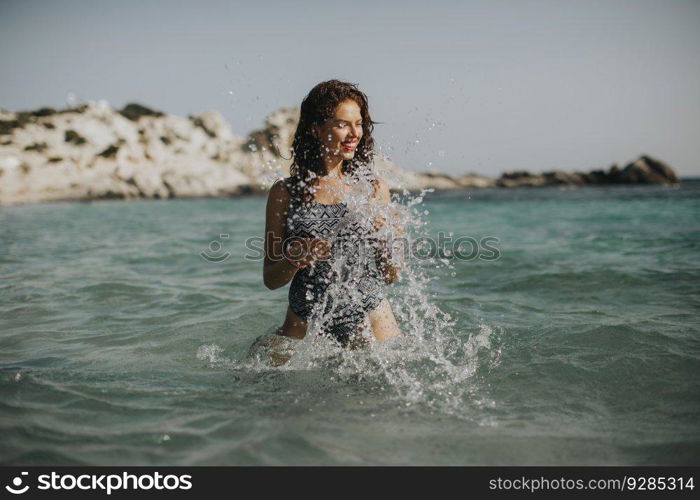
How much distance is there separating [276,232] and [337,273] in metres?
0.56

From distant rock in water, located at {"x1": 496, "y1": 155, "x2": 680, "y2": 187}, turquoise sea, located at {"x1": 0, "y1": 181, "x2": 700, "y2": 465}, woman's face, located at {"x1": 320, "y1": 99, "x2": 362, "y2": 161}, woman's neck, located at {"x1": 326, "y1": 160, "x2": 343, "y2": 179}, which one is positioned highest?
distant rock in water, located at {"x1": 496, "y1": 155, "x2": 680, "y2": 187}

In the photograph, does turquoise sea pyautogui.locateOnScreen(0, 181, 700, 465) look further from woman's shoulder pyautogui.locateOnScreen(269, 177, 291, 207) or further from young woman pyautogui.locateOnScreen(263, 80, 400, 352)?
woman's shoulder pyautogui.locateOnScreen(269, 177, 291, 207)

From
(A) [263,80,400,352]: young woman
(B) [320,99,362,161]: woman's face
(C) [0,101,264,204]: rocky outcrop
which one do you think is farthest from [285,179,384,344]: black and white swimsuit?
(C) [0,101,264,204]: rocky outcrop

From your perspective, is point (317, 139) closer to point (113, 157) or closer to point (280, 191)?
point (280, 191)

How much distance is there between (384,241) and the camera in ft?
13.7

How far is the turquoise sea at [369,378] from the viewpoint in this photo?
293cm

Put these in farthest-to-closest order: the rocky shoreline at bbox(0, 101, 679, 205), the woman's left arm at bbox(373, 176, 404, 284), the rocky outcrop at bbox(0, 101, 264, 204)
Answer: the rocky shoreline at bbox(0, 101, 679, 205), the rocky outcrop at bbox(0, 101, 264, 204), the woman's left arm at bbox(373, 176, 404, 284)

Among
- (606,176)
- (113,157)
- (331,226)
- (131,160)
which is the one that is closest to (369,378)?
(331,226)

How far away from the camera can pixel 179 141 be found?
207 feet

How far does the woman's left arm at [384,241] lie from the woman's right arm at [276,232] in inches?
27.9

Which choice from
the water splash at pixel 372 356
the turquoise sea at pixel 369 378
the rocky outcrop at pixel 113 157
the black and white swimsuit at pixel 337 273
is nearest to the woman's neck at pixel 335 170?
the water splash at pixel 372 356

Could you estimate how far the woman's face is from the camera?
4.05m

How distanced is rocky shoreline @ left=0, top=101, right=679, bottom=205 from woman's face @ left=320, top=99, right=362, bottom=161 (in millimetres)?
33133
